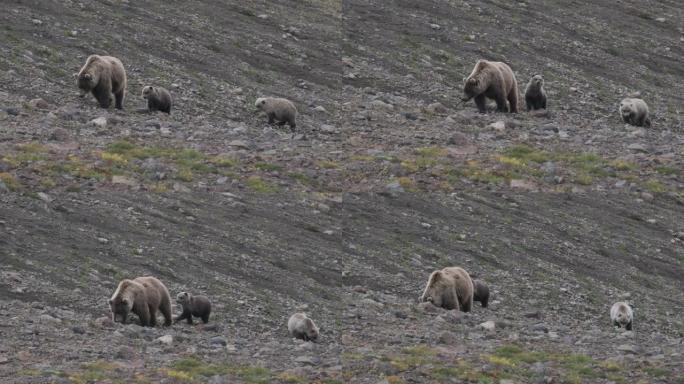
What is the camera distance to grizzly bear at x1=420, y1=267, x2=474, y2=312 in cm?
2456

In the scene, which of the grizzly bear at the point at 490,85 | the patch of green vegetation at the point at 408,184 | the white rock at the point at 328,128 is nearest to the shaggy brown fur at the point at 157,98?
the white rock at the point at 328,128

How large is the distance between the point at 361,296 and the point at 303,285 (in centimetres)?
89

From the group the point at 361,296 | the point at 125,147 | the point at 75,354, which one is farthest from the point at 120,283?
the point at 125,147

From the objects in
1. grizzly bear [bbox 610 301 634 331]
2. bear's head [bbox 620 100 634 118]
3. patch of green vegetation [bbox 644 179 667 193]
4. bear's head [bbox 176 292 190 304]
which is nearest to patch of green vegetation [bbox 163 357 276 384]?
bear's head [bbox 176 292 190 304]

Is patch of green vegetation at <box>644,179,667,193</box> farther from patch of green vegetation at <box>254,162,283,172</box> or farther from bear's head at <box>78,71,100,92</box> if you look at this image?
bear's head at <box>78,71,100,92</box>

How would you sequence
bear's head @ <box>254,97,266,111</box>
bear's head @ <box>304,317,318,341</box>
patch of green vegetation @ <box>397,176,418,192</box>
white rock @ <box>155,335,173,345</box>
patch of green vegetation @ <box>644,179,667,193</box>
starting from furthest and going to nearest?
bear's head @ <box>254,97,266,111</box>, patch of green vegetation @ <box>644,179,667,193</box>, patch of green vegetation @ <box>397,176,418,192</box>, bear's head @ <box>304,317,318,341</box>, white rock @ <box>155,335,173,345</box>

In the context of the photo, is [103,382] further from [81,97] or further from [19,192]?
[81,97]

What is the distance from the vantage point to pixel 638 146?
117ft

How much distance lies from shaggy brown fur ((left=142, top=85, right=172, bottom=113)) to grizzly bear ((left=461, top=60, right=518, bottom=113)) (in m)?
6.28

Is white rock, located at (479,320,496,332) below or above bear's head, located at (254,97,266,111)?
above

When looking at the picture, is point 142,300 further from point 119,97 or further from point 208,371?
point 119,97

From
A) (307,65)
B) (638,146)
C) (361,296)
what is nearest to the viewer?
(361,296)

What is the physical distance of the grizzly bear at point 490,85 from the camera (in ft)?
115

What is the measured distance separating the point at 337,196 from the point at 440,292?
225 inches
